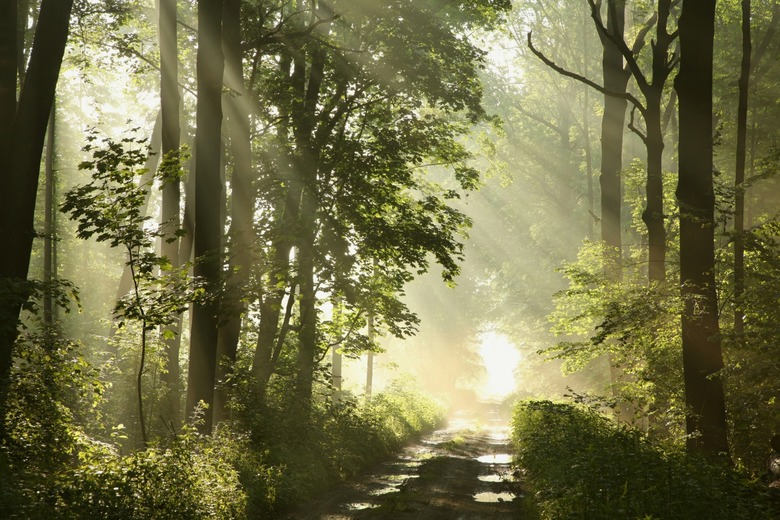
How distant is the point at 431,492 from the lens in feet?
43.0

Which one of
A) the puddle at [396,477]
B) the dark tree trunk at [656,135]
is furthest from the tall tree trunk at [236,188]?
the dark tree trunk at [656,135]

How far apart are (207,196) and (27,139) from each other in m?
3.30

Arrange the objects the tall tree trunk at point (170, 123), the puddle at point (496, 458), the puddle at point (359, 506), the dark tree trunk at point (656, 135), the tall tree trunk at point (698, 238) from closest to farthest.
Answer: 1. the tall tree trunk at point (698, 238)
2. the puddle at point (359, 506)
3. the dark tree trunk at point (656, 135)
4. the tall tree trunk at point (170, 123)
5. the puddle at point (496, 458)

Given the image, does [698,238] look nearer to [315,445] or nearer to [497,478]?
[497,478]

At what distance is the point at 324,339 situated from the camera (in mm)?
18297

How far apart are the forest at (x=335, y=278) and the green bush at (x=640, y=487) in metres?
0.05

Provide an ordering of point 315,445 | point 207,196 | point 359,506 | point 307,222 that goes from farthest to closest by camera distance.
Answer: point 307,222, point 315,445, point 207,196, point 359,506

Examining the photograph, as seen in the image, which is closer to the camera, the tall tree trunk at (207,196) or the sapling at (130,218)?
the sapling at (130,218)

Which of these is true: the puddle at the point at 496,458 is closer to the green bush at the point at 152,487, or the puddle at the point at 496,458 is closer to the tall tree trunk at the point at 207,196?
the tall tree trunk at the point at 207,196

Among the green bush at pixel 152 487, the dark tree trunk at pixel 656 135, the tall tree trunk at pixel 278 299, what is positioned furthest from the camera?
the tall tree trunk at pixel 278 299

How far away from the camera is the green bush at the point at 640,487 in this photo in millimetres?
7430

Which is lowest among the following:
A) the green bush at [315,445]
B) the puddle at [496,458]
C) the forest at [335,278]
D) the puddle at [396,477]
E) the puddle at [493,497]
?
the puddle at [496,458]

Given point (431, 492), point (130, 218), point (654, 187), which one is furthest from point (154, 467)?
point (654, 187)

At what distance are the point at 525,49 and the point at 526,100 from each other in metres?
7.09
